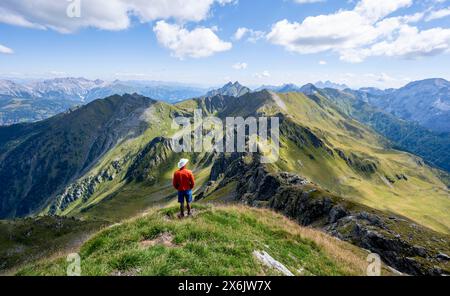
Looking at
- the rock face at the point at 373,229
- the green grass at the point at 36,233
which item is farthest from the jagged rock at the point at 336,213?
the green grass at the point at 36,233

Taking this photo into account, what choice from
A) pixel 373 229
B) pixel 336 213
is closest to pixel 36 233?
pixel 336 213

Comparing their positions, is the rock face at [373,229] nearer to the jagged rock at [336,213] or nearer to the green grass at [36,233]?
the jagged rock at [336,213]

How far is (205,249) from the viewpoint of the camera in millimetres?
15133

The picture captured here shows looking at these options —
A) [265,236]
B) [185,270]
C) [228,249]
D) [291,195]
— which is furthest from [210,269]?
[291,195]

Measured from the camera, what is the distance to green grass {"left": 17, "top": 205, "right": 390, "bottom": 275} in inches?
536

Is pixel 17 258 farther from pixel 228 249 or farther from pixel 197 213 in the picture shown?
pixel 228 249

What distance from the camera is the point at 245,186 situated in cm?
12562

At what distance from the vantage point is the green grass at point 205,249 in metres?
13.6

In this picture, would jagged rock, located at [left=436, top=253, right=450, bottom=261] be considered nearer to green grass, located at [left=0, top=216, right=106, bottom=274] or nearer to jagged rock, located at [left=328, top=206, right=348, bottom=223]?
jagged rock, located at [left=328, top=206, right=348, bottom=223]

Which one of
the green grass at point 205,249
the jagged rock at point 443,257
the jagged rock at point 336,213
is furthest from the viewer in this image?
the jagged rock at point 336,213

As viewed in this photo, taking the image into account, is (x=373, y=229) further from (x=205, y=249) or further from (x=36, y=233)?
(x=36, y=233)
